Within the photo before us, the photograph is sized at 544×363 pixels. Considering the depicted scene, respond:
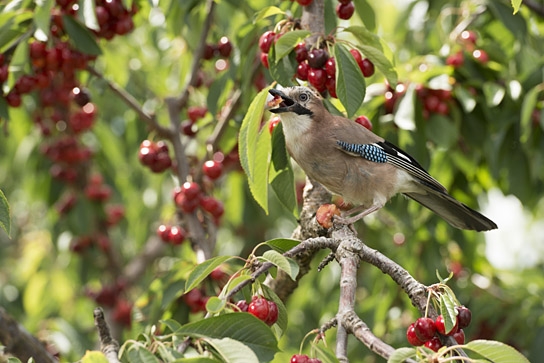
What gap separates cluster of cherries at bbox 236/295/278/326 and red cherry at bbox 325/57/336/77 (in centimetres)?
126

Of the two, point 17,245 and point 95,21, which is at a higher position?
point 95,21

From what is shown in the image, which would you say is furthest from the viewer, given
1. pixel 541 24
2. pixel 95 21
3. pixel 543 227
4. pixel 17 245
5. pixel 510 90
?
pixel 543 227

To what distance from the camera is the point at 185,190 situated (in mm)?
4535

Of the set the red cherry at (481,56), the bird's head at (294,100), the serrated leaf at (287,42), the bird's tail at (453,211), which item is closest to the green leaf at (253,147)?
the serrated leaf at (287,42)

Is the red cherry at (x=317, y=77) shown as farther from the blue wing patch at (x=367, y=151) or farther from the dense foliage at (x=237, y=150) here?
the blue wing patch at (x=367, y=151)

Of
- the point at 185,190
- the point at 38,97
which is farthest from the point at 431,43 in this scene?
the point at 38,97

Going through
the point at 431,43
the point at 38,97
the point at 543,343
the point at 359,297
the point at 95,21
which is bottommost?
the point at 359,297

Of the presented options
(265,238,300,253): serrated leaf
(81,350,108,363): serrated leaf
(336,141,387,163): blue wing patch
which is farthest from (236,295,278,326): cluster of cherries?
(336,141,387,163): blue wing patch

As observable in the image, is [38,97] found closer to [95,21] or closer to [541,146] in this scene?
[95,21]

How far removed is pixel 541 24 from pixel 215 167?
2477mm

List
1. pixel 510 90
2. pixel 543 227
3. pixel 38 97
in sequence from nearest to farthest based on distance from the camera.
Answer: pixel 510 90 < pixel 38 97 < pixel 543 227

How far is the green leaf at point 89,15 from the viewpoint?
4039 millimetres

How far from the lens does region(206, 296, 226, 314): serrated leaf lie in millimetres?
2438

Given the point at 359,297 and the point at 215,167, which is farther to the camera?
the point at 359,297
